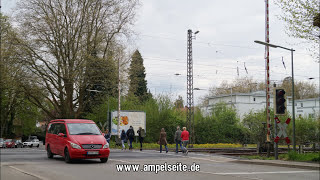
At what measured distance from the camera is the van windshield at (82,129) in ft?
55.8

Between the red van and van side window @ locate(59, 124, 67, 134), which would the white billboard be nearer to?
the red van

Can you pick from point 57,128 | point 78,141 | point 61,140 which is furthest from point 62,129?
point 78,141

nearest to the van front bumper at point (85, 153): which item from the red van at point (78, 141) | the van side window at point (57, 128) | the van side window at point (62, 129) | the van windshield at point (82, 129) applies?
the red van at point (78, 141)

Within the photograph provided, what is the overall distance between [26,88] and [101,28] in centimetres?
987

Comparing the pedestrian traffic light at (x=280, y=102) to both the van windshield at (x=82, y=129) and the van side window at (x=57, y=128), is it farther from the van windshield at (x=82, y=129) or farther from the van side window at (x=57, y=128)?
the van side window at (x=57, y=128)

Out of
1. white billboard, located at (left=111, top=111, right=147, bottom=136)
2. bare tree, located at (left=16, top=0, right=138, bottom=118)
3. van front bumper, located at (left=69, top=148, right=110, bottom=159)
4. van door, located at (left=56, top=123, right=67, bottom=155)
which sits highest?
bare tree, located at (left=16, top=0, right=138, bottom=118)

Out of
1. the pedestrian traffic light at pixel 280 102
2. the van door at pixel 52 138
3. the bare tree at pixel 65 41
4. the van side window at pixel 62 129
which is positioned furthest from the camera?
the bare tree at pixel 65 41

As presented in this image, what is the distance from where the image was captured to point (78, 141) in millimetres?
16375

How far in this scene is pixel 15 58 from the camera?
39875 millimetres

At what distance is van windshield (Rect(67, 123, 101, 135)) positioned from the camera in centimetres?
1700

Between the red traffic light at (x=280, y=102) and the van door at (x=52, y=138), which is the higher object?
the red traffic light at (x=280, y=102)

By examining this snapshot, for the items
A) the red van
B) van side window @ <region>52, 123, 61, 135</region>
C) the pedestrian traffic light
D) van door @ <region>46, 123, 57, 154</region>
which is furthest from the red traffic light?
van door @ <region>46, 123, 57, 154</region>

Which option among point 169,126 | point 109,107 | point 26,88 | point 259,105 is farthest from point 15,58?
point 259,105

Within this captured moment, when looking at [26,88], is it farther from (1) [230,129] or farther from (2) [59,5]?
(1) [230,129]
